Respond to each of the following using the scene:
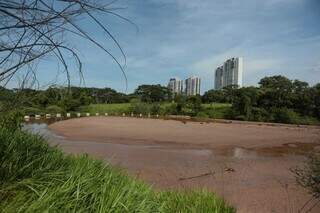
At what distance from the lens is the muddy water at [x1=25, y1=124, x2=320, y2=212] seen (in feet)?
34.5

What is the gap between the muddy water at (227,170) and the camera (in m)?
10.5

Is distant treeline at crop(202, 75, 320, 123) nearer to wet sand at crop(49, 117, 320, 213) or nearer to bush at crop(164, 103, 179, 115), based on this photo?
bush at crop(164, 103, 179, 115)

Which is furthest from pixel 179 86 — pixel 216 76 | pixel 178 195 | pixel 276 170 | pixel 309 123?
pixel 178 195

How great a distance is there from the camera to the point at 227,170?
1506 cm

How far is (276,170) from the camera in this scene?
15.8 m

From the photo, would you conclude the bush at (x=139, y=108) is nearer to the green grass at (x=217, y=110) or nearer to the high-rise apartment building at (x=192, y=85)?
the green grass at (x=217, y=110)

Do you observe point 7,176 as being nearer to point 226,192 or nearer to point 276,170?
point 226,192

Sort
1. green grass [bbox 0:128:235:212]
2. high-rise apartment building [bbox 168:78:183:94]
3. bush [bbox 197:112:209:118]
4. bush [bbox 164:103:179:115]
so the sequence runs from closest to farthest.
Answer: green grass [bbox 0:128:235:212] → bush [bbox 197:112:209:118] → bush [bbox 164:103:179:115] → high-rise apartment building [bbox 168:78:183:94]

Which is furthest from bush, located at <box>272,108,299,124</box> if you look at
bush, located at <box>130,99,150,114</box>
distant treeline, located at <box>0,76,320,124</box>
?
bush, located at <box>130,99,150,114</box>

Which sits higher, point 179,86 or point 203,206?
point 179,86

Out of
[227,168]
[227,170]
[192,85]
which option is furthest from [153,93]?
[227,170]

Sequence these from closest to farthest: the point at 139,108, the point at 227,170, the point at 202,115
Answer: the point at 227,170
the point at 202,115
the point at 139,108

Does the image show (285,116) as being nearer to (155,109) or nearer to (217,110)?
(217,110)

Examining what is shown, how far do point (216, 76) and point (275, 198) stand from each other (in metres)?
66.3
